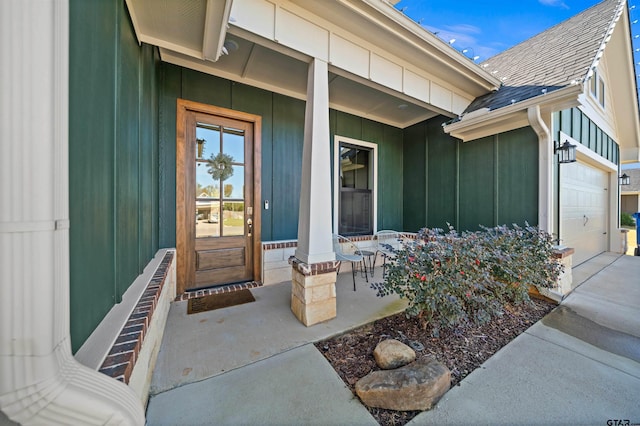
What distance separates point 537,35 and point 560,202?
13.8 ft

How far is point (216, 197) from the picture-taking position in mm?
3264

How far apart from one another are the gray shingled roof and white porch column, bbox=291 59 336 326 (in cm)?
289

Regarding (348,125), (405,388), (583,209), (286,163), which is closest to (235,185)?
(286,163)

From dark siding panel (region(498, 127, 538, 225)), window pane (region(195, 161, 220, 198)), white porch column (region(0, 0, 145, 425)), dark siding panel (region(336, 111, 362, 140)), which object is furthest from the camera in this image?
dark siding panel (region(336, 111, 362, 140))

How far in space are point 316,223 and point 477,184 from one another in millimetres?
3292

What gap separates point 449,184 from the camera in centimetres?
445

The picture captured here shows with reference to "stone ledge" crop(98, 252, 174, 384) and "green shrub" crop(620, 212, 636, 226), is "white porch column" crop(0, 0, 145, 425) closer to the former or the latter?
"stone ledge" crop(98, 252, 174, 384)

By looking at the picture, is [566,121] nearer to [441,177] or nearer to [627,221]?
[441,177]

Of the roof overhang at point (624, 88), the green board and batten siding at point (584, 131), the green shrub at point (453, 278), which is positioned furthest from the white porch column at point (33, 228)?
the roof overhang at point (624, 88)

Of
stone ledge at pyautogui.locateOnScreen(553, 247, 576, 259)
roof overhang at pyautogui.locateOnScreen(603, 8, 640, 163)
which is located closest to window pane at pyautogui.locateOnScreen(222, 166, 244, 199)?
stone ledge at pyautogui.locateOnScreen(553, 247, 576, 259)

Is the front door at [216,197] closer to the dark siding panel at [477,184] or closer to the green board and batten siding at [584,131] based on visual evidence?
the dark siding panel at [477,184]

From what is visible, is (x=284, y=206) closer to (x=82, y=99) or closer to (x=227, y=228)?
(x=227, y=228)

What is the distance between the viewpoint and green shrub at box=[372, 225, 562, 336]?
200 centimetres

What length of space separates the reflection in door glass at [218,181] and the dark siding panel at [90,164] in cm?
189
